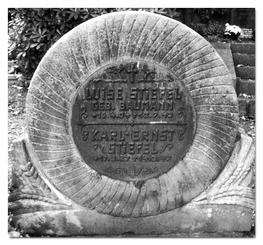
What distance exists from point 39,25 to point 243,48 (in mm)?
3175

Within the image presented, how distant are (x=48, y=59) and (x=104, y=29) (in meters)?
0.49

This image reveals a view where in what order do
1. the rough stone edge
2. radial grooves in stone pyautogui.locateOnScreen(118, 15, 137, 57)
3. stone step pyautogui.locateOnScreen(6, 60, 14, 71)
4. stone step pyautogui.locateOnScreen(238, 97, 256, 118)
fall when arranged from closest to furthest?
1. radial grooves in stone pyautogui.locateOnScreen(118, 15, 137, 57)
2. the rough stone edge
3. stone step pyautogui.locateOnScreen(238, 97, 256, 118)
4. stone step pyautogui.locateOnScreen(6, 60, 14, 71)

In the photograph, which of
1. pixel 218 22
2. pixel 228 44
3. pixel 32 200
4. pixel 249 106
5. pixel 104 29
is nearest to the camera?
pixel 104 29

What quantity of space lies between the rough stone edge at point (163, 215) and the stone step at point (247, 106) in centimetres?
275

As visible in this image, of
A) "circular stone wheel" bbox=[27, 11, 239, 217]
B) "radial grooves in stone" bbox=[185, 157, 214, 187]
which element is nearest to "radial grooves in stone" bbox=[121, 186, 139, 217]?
"circular stone wheel" bbox=[27, 11, 239, 217]

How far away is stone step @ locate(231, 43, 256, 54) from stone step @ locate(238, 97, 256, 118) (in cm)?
114

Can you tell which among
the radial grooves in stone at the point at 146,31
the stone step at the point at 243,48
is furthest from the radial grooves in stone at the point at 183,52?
the stone step at the point at 243,48

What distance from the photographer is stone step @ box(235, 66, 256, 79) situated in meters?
6.66

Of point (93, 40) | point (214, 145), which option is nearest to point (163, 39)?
point (93, 40)

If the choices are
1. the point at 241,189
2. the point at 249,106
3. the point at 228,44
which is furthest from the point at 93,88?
the point at 228,44

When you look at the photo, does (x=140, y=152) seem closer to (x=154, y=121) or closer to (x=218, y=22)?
(x=154, y=121)

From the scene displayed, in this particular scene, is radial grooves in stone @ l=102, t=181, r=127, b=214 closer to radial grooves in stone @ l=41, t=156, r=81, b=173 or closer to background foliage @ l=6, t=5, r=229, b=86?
radial grooves in stone @ l=41, t=156, r=81, b=173

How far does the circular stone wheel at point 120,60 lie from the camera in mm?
3348

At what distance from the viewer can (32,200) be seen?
355 centimetres
